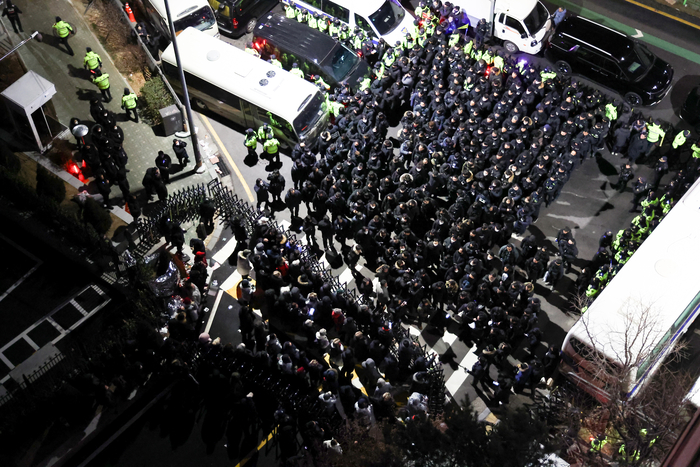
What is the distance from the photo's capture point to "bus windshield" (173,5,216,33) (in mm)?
23766

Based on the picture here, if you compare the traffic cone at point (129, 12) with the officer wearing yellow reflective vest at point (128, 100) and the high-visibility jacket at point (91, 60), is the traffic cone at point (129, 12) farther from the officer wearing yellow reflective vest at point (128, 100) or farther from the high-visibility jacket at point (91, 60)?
the officer wearing yellow reflective vest at point (128, 100)

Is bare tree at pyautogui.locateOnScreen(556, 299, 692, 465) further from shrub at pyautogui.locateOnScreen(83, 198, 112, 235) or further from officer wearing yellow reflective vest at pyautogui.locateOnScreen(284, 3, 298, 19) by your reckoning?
officer wearing yellow reflective vest at pyautogui.locateOnScreen(284, 3, 298, 19)

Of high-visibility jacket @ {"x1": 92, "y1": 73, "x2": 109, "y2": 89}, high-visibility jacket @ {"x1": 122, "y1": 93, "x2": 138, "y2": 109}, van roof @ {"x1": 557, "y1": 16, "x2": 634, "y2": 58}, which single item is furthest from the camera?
van roof @ {"x1": 557, "y1": 16, "x2": 634, "y2": 58}

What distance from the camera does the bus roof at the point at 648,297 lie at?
603 inches

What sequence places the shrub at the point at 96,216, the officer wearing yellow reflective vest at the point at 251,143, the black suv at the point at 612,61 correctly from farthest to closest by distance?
the black suv at the point at 612,61, the officer wearing yellow reflective vest at the point at 251,143, the shrub at the point at 96,216

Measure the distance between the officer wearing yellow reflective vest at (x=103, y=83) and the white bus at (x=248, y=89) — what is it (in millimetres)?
1896

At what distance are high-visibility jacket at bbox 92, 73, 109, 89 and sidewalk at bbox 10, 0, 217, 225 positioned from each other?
0.66m

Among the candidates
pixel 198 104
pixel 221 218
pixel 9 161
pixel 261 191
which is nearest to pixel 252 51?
pixel 198 104

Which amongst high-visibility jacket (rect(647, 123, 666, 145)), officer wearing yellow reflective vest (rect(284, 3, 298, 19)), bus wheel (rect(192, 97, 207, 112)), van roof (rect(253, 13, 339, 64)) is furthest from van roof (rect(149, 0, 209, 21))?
high-visibility jacket (rect(647, 123, 666, 145))

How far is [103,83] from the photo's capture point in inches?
883

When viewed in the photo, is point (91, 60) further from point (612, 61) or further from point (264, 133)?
point (612, 61)

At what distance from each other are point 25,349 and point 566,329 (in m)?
13.4

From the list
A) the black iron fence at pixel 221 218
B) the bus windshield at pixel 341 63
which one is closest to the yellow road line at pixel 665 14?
the bus windshield at pixel 341 63

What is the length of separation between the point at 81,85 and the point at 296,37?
7.31 meters
